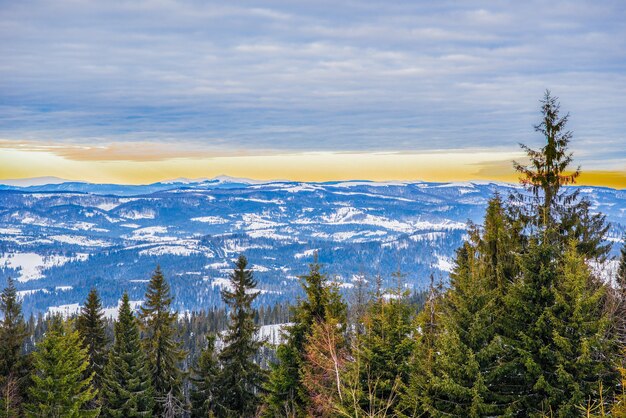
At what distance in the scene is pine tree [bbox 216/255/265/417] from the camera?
121ft

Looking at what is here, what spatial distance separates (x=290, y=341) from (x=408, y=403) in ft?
32.1

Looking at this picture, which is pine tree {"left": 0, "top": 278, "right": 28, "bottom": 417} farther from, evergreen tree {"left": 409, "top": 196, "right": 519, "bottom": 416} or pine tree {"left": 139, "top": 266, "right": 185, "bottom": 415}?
evergreen tree {"left": 409, "top": 196, "right": 519, "bottom": 416}

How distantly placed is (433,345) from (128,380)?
71.9ft

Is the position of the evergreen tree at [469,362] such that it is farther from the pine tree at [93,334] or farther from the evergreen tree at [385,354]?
the pine tree at [93,334]

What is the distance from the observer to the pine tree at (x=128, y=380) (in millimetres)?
36188

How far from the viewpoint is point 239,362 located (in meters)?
36.8

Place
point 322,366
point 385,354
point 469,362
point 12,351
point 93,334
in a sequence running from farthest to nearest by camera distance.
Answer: point 93,334 → point 12,351 → point 322,366 → point 385,354 → point 469,362

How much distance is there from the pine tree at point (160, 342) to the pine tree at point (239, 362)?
14.5 ft

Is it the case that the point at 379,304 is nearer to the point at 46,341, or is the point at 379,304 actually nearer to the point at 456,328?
the point at 456,328

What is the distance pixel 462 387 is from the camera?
18.5m

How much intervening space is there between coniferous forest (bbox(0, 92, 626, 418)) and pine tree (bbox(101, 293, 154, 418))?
11 cm

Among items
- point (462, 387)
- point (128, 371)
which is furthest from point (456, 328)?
point (128, 371)

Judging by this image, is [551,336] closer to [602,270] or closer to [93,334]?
[602,270]

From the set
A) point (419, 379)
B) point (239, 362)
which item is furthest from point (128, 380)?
point (419, 379)
